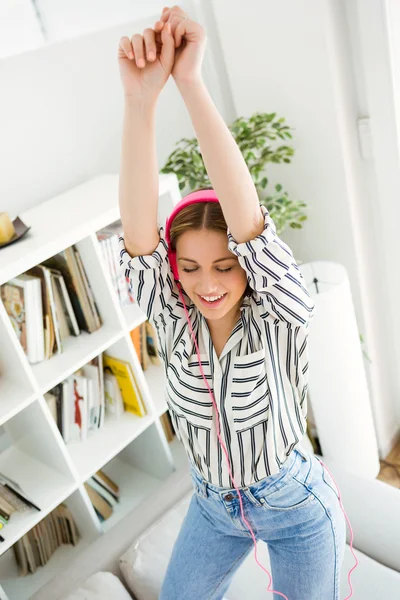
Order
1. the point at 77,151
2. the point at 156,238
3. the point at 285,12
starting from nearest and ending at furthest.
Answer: the point at 156,238 → the point at 285,12 → the point at 77,151

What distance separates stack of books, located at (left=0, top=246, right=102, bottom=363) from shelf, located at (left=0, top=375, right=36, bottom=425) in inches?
4.3

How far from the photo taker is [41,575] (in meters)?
1.88

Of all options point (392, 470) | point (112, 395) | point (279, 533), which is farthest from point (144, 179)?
point (392, 470)

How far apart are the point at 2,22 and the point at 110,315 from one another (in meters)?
0.86

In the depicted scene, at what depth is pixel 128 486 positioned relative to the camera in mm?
2127

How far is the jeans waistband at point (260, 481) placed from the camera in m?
1.17

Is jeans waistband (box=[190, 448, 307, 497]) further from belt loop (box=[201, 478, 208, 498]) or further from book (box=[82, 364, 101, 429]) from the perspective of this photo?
book (box=[82, 364, 101, 429])

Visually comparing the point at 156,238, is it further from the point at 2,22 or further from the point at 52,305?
the point at 2,22

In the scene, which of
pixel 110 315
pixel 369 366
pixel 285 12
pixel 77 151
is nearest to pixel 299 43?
pixel 285 12

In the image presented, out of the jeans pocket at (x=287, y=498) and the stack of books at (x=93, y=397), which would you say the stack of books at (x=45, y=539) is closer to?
the stack of books at (x=93, y=397)

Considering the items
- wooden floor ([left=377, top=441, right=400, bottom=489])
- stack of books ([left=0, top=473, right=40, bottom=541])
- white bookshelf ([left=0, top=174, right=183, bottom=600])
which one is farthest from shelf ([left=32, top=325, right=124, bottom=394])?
wooden floor ([left=377, top=441, right=400, bottom=489])

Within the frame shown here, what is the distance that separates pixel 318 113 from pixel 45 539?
166 centimetres

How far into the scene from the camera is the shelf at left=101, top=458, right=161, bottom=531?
199 centimetres

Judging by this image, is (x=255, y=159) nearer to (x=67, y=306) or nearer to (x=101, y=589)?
(x=67, y=306)
